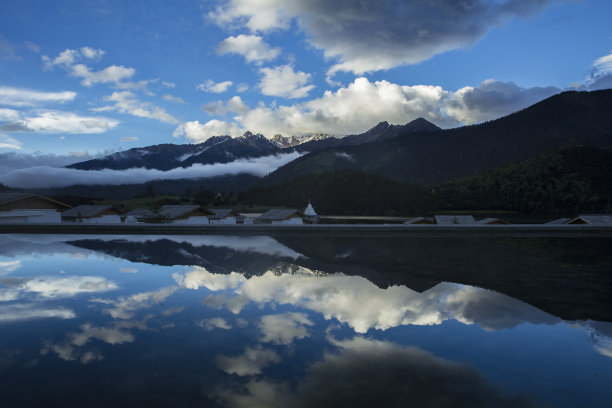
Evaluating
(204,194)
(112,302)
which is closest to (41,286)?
(112,302)

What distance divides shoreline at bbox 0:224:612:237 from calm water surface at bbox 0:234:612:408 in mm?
10526

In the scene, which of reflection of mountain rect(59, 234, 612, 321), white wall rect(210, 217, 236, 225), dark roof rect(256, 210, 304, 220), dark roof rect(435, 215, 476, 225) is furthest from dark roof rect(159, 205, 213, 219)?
dark roof rect(435, 215, 476, 225)

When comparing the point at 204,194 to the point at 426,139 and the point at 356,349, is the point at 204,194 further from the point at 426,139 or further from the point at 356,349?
the point at 426,139

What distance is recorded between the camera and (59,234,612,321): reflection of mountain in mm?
→ 9102

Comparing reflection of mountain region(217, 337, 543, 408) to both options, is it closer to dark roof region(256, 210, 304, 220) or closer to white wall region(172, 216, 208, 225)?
white wall region(172, 216, 208, 225)

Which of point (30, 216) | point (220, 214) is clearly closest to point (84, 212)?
point (30, 216)

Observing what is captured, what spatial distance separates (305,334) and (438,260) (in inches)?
345

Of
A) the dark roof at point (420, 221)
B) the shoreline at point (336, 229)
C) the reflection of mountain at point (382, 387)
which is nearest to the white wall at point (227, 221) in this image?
the shoreline at point (336, 229)

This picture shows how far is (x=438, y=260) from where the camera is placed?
44.9 ft

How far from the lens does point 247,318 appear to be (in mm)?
7047

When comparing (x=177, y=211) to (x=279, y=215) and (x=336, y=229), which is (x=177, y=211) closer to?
(x=279, y=215)

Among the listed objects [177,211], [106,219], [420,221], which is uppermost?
[177,211]

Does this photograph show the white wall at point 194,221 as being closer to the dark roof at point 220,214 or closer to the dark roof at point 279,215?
the dark roof at point 220,214

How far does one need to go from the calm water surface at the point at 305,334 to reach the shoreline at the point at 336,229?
10.5 m
